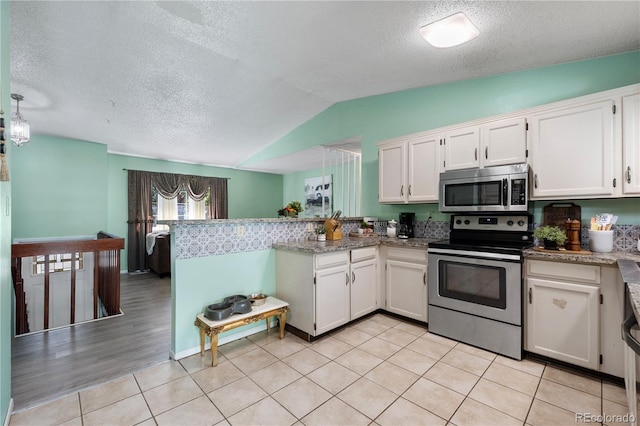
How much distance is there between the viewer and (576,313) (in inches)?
79.0

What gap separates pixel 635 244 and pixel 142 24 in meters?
4.34

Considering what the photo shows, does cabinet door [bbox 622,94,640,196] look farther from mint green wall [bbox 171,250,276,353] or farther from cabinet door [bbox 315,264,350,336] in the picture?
mint green wall [bbox 171,250,276,353]

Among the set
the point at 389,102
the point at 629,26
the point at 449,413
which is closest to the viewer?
the point at 449,413

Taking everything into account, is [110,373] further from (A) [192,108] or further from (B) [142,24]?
(A) [192,108]

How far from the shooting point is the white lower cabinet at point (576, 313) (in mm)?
1882

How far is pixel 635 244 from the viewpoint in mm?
2154

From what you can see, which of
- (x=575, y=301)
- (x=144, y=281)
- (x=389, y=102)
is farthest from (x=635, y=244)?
(x=144, y=281)

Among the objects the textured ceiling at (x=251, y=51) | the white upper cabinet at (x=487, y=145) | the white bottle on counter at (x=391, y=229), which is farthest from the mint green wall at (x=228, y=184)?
the white upper cabinet at (x=487, y=145)

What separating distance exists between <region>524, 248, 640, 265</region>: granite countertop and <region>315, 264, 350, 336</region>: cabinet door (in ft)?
5.17

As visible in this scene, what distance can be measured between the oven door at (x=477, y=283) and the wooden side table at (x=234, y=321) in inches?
58.4

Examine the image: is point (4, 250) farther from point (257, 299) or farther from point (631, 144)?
point (631, 144)

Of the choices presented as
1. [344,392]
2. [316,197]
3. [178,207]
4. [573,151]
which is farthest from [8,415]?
[316,197]

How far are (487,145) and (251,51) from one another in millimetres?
2442

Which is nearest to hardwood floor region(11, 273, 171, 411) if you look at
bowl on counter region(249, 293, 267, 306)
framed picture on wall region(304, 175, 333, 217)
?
bowl on counter region(249, 293, 267, 306)
